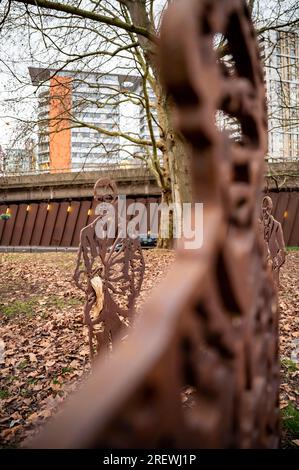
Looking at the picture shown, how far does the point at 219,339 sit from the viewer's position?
0.80 m

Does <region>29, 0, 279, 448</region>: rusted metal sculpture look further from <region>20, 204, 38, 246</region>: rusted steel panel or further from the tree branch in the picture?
<region>20, 204, 38, 246</region>: rusted steel panel

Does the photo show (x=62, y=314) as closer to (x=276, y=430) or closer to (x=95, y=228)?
(x=95, y=228)

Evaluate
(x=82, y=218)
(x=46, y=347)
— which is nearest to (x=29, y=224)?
(x=82, y=218)

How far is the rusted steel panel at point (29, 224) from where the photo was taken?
24812mm

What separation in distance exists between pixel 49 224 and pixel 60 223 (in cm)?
74

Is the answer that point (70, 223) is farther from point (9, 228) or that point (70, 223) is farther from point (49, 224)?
point (9, 228)

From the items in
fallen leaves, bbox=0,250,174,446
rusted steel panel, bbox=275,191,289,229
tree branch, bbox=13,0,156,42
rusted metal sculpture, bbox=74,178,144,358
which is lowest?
fallen leaves, bbox=0,250,174,446

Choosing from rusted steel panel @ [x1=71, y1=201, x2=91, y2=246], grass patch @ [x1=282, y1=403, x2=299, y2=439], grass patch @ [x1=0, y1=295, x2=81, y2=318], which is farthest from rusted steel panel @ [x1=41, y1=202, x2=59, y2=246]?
grass patch @ [x1=282, y1=403, x2=299, y2=439]

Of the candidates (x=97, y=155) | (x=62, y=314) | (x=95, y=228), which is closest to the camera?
(x=95, y=228)

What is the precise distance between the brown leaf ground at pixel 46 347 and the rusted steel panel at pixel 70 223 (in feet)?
43.4

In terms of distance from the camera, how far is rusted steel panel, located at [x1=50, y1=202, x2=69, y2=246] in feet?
79.6

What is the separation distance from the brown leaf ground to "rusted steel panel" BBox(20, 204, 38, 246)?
14412 mm
